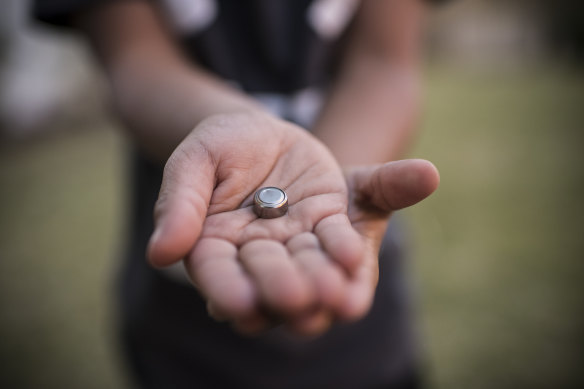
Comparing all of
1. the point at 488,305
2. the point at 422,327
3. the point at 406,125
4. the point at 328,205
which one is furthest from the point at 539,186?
the point at 328,205

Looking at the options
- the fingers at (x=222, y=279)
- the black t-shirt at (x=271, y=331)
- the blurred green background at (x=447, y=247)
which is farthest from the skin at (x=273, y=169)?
the blurred green background at (x=447, y=247)

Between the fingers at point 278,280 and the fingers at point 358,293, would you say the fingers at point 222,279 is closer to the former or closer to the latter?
the fingers at point 278,280

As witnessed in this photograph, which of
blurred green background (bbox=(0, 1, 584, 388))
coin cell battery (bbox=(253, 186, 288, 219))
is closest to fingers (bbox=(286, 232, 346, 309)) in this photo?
coin cell battery (bbox=(253, 186, 288, 219))

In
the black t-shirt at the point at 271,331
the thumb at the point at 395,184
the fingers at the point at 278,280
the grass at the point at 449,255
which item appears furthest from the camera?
the grass at the point at 449,255

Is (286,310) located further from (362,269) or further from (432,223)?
(432,223)

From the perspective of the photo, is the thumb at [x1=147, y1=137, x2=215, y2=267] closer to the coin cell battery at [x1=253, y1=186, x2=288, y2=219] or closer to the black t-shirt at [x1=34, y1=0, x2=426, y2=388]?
the coin cell battery at [x1=253, y1=186, x2=288, y2=219]

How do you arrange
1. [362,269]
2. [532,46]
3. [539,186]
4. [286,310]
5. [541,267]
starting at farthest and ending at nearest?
[532,46] → [539,186] → [541,267] → [362,269] → [286,310]
